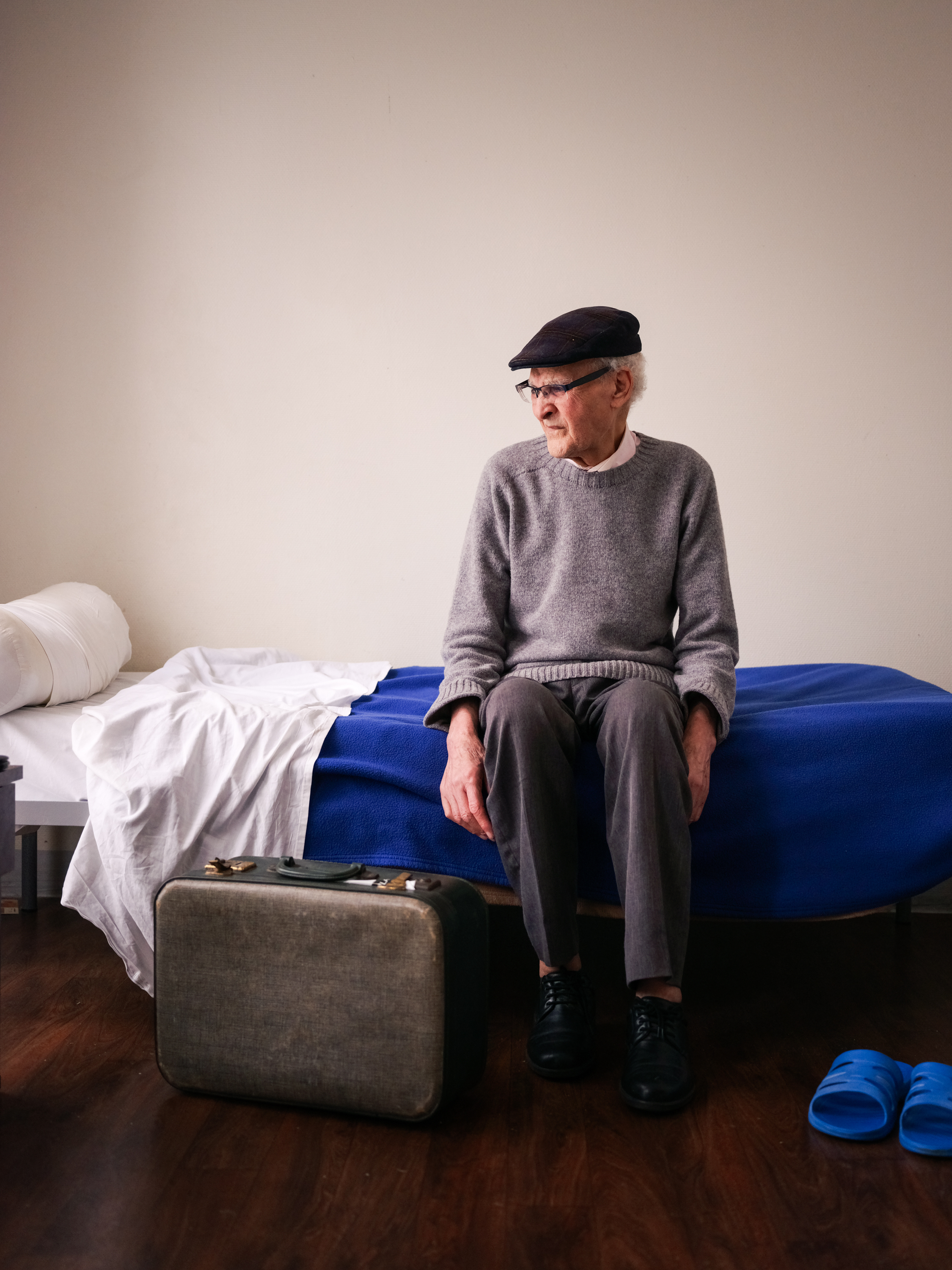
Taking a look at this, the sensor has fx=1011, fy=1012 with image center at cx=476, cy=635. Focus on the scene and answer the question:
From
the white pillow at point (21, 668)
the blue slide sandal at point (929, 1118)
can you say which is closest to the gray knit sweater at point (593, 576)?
the blue slide sandal at point (929, 1118)

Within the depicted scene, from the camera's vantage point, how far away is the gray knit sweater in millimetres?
1684

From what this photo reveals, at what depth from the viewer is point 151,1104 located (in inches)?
53.4

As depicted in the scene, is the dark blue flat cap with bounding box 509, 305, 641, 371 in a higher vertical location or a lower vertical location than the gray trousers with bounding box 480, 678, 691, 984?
higher

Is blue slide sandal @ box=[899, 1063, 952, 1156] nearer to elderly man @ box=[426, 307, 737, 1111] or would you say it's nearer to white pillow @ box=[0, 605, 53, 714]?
elderly man @ box=[426, 307, 737, 1111]

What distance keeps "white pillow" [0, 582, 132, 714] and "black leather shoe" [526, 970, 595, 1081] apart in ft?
3.58

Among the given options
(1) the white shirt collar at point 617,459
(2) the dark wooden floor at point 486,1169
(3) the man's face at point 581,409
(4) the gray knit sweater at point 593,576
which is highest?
(3) the man's face at point 581,409

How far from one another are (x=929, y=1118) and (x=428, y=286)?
2.23m

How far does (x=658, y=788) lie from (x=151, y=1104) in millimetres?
811

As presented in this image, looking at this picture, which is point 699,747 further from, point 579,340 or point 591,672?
point 579,340

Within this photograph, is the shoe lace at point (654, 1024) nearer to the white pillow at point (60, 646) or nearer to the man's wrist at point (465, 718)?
the man's wrist at point (465, 718)

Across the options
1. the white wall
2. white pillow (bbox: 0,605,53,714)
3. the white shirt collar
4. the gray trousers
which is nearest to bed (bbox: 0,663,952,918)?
the gray trousers

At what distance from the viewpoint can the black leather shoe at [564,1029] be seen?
1.44 meters

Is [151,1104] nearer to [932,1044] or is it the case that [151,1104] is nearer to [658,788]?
[658,788]

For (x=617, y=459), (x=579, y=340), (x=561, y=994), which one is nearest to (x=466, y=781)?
(x=561, y=994)
